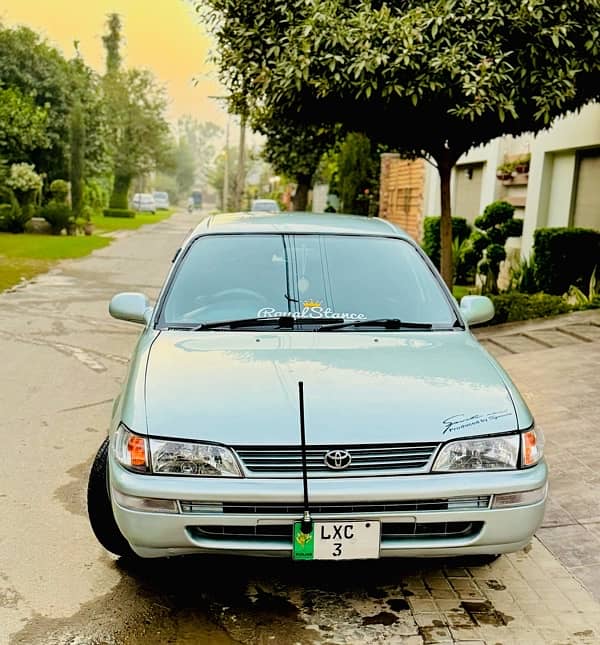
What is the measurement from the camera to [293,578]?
3.56 meters

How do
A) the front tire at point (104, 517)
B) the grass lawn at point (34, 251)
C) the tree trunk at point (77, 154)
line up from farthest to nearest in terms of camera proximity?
the tree trunk at point (77, 154)
the grass lawn at point (34, 251)
the front tire at point (104, 517)

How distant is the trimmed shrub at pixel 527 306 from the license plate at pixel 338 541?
7594mm

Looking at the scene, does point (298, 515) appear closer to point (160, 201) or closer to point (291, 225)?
point (291, 225)

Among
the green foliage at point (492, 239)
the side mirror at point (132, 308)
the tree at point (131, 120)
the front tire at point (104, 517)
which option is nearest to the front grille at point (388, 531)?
the front tire at point (104, 517)

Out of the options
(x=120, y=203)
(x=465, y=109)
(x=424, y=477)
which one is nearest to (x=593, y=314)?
(x=465, y=109)

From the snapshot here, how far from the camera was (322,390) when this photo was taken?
318 centimetres

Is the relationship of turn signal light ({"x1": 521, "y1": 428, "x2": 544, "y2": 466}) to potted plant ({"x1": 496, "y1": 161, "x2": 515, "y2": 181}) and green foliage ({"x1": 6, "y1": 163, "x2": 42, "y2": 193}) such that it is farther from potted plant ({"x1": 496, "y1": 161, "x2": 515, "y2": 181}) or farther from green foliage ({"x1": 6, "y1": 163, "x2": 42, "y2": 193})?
green foliage ({"x1": 6, "y1": 163, "x2": 42, "y2": 193})

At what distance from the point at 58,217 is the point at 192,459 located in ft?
79.6

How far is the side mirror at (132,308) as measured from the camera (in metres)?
4.45

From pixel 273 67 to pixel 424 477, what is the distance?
6.97 metres

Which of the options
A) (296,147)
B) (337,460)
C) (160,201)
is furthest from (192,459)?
(160,201)

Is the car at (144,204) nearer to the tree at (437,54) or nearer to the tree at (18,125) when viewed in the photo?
the tree at (18,125)

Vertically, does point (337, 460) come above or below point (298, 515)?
above

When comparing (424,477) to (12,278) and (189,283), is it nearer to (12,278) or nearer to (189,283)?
(189,283)
